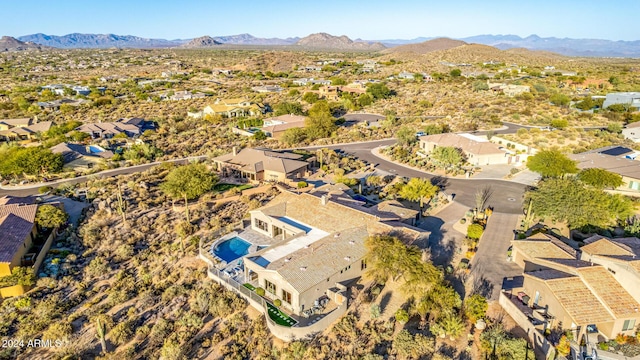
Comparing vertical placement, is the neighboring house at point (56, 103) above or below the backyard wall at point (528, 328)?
above

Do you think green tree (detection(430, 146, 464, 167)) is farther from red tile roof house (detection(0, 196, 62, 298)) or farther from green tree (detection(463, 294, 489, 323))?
red tile roof house (detection(0, 196, 62, 298))

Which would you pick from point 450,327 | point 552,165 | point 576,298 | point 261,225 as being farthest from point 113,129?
point 576,298

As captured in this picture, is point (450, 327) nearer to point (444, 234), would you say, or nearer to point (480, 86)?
point (444, 234)

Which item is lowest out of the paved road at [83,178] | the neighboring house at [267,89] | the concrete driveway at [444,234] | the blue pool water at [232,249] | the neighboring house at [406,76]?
the paved road at [83,178]

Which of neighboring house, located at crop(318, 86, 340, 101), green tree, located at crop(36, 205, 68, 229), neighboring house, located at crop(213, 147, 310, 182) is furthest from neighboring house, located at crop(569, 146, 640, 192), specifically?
neighboring house, located at crop(318, 86, 340, 101)

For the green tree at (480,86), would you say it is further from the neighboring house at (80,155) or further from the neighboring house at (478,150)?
the neighboring house at (80,155)

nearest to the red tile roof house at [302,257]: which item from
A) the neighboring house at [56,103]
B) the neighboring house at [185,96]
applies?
the neighboring house at [185,96]
